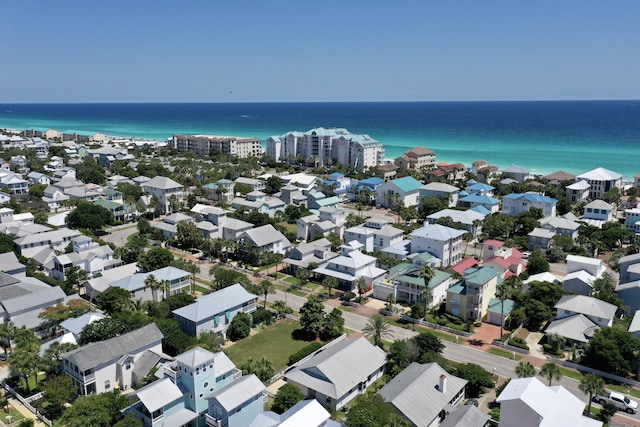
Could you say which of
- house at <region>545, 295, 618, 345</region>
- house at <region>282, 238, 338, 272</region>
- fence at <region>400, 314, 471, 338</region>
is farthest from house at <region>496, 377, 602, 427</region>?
house at <region>282, 238, 338, 272</region>

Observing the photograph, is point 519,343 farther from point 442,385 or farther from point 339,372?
point 339,372

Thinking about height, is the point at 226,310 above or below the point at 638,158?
below

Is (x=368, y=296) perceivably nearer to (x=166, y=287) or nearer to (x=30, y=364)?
(x=166, y=287)

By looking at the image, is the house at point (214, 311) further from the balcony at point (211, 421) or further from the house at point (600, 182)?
the house at point (600, 182)

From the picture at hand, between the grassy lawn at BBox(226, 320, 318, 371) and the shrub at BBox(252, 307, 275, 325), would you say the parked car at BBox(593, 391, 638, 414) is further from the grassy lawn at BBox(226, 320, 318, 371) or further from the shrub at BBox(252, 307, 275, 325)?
the shrub at BBox(252, 307, 275, 325)

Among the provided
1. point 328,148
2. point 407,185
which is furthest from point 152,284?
point 328,148

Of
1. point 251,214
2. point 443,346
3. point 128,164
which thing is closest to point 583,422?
point 443,346
